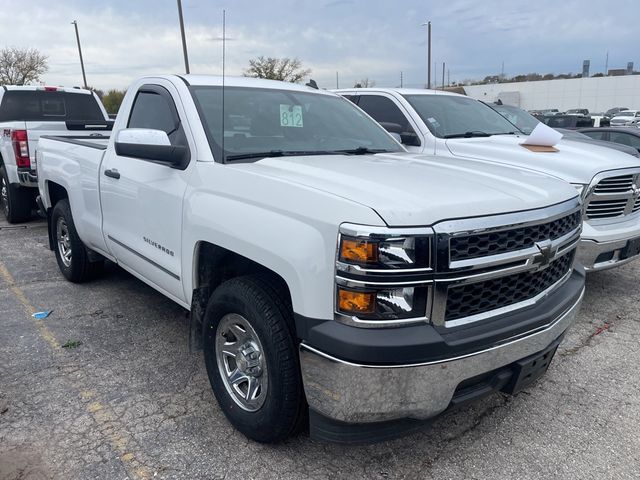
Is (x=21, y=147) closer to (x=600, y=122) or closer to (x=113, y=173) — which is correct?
(x=113, y=173)

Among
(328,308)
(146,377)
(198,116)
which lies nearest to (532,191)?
(328,308)

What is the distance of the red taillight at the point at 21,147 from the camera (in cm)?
742

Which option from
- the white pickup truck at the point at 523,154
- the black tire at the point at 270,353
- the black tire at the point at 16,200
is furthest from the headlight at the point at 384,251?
the black tire at the point at 16,200

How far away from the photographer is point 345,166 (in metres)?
2.98

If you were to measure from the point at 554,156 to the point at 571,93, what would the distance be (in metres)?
70.1

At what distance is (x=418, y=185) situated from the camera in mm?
2561

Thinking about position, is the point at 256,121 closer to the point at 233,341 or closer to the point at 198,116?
the point at 198,116

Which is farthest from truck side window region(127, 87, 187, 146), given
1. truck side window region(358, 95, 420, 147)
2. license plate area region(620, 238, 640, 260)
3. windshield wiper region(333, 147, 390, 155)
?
license plate area region(620, 238, 640, 260)

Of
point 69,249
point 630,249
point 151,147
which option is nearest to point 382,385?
point 151,147

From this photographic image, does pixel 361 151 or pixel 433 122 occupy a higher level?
pixel 433 122

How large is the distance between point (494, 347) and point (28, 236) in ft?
23.9

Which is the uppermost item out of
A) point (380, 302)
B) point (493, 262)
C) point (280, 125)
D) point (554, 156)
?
point (280, 125)

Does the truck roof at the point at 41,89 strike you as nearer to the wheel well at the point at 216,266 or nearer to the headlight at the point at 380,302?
the wheel well at the point at 216,266

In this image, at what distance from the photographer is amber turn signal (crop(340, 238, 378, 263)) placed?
212 centimetres
